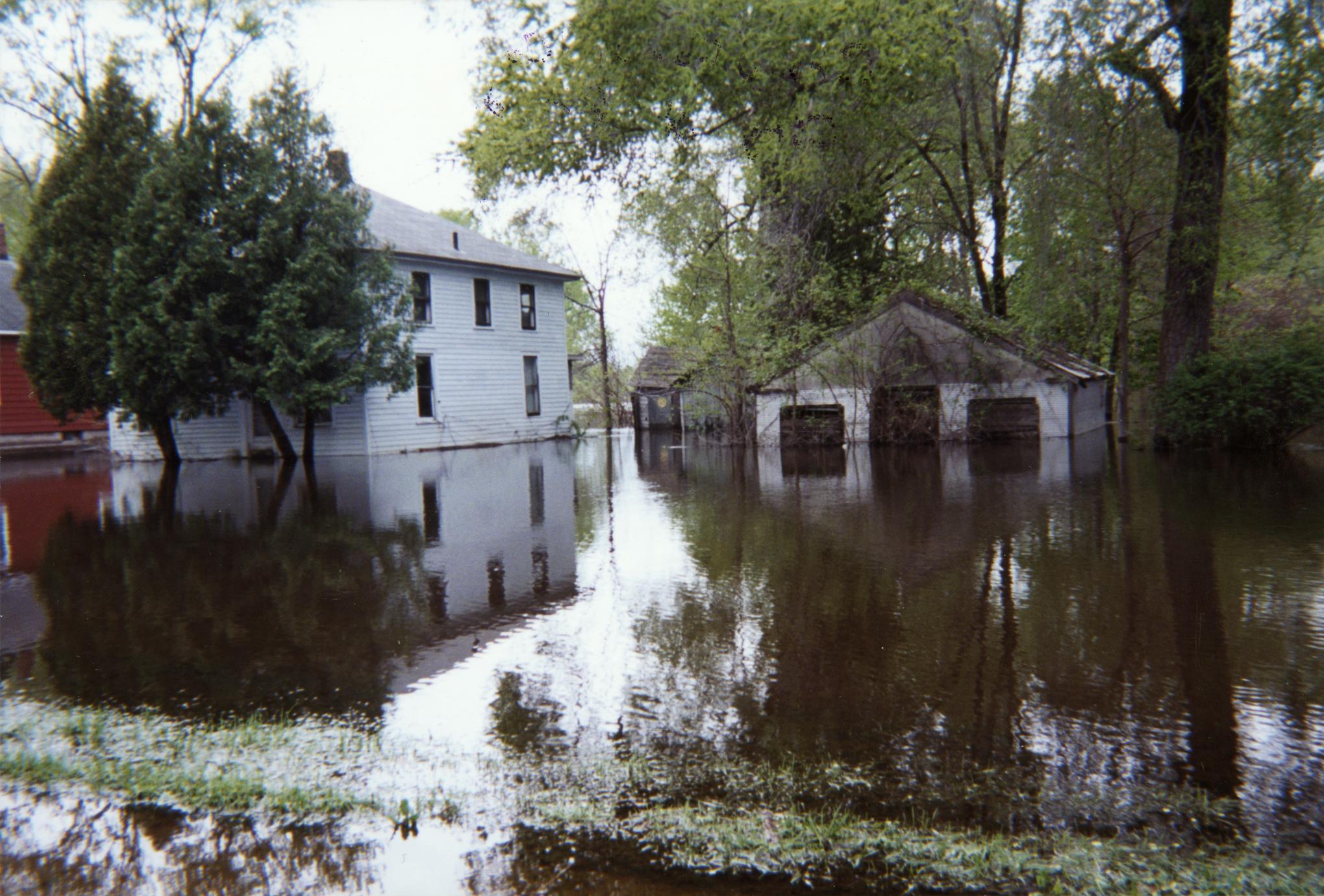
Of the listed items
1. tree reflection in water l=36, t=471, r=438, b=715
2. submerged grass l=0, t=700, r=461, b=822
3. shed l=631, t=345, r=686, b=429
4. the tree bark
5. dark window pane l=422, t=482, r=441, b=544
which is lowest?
submerged grass l=0, t=700, r=461, b=822

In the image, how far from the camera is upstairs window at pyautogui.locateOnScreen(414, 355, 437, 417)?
1097 inches

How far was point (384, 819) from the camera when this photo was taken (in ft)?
10.7

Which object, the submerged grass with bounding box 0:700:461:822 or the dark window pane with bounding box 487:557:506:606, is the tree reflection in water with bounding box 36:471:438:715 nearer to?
the submerged grass with bounding box 0:700:461:822

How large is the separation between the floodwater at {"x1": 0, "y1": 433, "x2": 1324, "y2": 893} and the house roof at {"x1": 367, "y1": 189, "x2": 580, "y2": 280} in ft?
57.4

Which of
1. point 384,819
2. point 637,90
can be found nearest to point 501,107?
point 637,90

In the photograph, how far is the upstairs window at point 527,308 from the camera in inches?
1243

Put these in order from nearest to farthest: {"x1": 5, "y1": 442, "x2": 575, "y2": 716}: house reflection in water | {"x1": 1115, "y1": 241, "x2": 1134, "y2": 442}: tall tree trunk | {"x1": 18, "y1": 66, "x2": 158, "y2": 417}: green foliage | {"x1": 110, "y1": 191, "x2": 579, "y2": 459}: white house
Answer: {"x1": 5, "y1": 442, "x2": 575, "y2": 716}: house reflection in water → {"x1": 18, "y1": 66, "x2": 158, "y2": 417}: green foliage → {"x1": 1115, "y1": 241, "x2": 1134, "y2": 442}: tall tree trunk → {"x1": 110, "y1": 191, "x2": 579, "y2": 459}: white house

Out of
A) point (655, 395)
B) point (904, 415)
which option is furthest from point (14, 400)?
point (904, 415)

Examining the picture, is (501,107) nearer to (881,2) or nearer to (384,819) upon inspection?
(881,2)

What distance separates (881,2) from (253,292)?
52.0ft

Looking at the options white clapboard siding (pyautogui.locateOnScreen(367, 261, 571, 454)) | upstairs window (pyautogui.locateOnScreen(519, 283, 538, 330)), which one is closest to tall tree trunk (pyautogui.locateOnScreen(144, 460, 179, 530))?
white clapboard siding (pyautogui.locateOnScreen(367, 261, 571, 454))

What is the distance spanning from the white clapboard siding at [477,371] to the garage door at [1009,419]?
1501 cm

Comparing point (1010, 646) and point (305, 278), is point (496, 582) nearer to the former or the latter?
point (1010, 646)

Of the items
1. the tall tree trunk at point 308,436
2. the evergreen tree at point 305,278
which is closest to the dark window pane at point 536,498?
the evergreen tree at point 305,278
